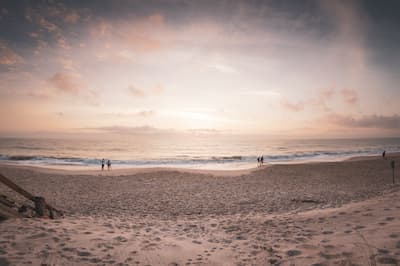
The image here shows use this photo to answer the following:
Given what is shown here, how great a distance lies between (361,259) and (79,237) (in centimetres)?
639

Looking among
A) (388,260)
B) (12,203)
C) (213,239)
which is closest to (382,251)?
(388,260)

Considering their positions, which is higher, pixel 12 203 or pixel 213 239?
pixel 12 203

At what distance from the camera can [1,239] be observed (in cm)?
472

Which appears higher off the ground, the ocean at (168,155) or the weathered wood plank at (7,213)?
the weathered wood plank at (7,213)

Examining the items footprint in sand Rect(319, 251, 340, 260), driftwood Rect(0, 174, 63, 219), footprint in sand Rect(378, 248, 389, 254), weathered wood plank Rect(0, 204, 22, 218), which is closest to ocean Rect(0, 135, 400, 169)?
driftwood Rect(0, 174, 63, 219)

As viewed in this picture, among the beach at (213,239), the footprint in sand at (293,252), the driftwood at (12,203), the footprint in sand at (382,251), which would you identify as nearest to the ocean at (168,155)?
the beach at (213,239)

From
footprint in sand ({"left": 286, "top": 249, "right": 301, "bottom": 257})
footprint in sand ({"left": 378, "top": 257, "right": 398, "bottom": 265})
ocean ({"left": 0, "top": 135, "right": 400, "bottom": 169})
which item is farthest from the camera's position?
ocean ({"left": 0, "top": 135, "right": 400, "bottom": 169})

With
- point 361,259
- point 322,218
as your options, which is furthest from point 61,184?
point 361,259

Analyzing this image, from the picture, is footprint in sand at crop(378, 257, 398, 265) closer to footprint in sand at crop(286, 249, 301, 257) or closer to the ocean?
footprint in sand at crop(286, 249, 301, 257)

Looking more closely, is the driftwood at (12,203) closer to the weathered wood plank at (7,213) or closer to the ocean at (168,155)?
the weathered wood plank at (7,213)

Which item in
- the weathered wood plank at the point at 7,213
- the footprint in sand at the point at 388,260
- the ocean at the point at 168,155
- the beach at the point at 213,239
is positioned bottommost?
the ocean at the point at 168,155

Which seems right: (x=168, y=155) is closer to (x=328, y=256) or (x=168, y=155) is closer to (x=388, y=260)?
(x=328, y=256)

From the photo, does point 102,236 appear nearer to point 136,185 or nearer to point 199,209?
point 199,209

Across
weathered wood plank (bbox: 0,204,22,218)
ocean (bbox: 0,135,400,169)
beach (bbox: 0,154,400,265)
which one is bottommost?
ocean (bbox: 0,135,400,169)
